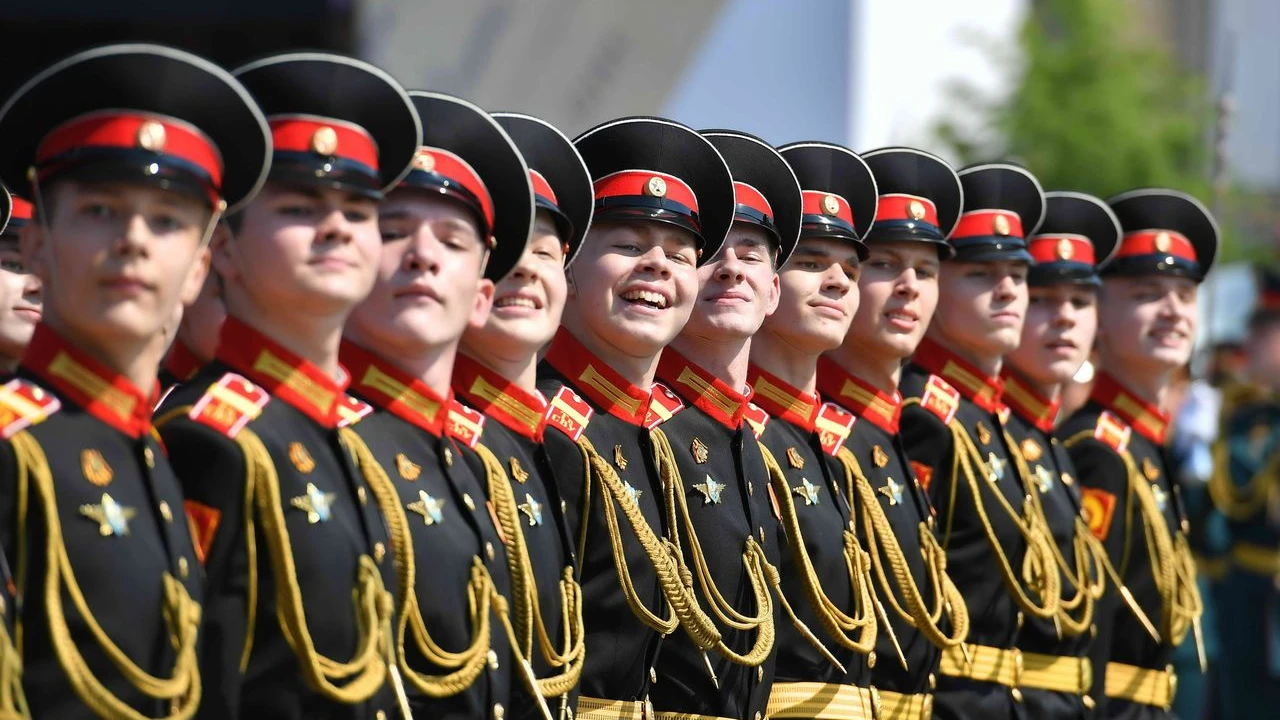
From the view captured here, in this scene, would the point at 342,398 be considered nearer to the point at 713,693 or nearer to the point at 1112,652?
the point at 713,693

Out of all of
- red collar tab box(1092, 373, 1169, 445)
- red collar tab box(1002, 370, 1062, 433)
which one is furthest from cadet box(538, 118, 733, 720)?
red collar tab box(1092, 373, 1169, 445)

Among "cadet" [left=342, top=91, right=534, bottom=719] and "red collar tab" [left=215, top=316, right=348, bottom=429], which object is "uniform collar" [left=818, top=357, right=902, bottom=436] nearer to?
"cadet" [left=342, top=91, right=534, bottom=719]

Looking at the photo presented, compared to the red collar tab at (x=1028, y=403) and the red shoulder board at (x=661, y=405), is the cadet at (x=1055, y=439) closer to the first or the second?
the red collar tab at (x=1028, y=403)

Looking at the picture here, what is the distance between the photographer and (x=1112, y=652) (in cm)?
830

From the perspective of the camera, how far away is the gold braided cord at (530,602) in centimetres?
507

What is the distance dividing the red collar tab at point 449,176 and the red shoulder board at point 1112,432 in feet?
13.2

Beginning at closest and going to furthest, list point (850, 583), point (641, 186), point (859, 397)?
point (641, 186), point (850, 583), point (859, 397)

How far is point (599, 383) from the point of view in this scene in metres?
5.91

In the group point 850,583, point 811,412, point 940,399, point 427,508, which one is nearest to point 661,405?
point 811,412

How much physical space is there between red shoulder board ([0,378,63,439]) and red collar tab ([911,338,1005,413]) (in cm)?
420

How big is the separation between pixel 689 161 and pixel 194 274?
2.11m

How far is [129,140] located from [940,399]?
4005mm

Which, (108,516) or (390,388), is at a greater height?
(390,388)

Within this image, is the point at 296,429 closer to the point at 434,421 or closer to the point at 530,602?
the point at 434,421
